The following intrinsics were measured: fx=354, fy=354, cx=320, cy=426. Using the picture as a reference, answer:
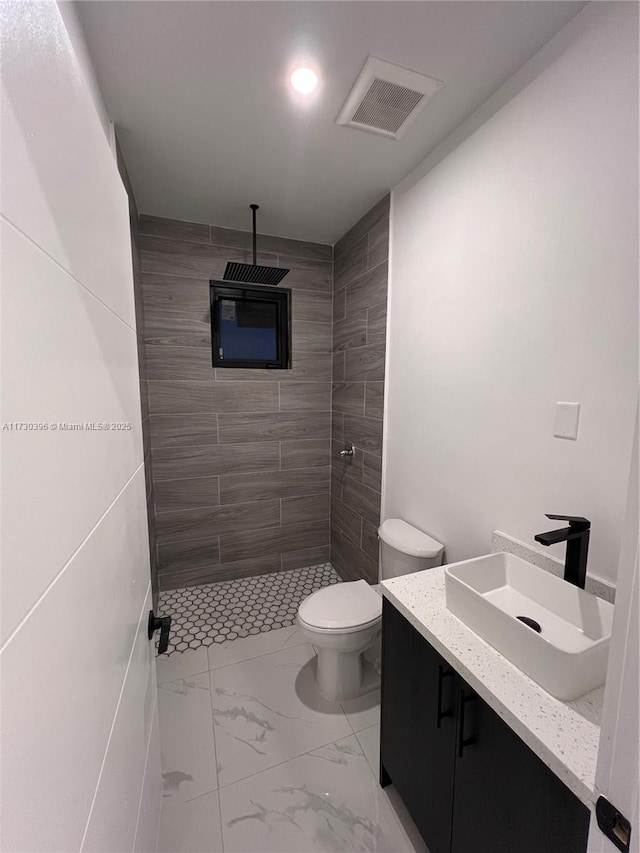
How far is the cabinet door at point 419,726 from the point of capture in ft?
3.24

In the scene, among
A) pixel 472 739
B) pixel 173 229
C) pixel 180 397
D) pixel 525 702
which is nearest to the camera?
pixel 525 702

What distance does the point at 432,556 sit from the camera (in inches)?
63.8

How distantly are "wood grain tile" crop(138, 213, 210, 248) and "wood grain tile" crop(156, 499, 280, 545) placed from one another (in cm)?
183

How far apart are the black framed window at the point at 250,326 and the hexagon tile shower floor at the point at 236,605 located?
1.61 m

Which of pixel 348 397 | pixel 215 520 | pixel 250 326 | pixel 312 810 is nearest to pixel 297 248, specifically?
pixel 250 326

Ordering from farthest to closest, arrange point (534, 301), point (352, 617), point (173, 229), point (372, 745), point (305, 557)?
1. point (305, 557)
2. point (173, 229)
3. point (352, 617)
4. point (372, 745)
5. point (534, 301)

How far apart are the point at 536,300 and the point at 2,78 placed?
133 centimetres

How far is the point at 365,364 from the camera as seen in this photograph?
88.7 inches

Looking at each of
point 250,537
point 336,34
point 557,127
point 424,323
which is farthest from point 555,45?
point 250,537

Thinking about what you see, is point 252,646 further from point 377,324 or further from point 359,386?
point 377,324

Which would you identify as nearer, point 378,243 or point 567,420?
point 567,420

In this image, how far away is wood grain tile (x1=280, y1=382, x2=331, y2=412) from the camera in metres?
2.64

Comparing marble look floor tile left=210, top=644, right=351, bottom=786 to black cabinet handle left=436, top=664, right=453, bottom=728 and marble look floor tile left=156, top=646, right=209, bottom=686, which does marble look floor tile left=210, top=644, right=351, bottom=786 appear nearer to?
A: marble look floor tile left=156, top=646, right=209, bottom=686

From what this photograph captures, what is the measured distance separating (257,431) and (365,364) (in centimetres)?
93
